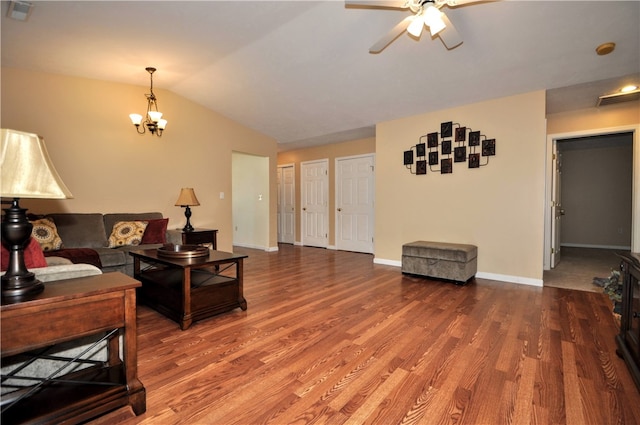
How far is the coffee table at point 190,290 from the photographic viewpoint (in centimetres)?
244

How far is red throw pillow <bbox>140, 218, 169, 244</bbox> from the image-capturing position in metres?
3.93

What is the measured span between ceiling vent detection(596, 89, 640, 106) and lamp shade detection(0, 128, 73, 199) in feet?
16.9

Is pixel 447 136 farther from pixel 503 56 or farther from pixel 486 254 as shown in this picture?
pixel 486 254

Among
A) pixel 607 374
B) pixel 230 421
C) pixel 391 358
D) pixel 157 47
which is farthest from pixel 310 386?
pixel 157 47

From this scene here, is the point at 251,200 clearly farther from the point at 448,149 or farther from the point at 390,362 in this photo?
the point at 390,362

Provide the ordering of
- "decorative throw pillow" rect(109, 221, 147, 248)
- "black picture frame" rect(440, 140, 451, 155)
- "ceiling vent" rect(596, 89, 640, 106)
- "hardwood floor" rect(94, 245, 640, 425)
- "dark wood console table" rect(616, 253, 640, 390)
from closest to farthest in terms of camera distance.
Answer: "hardwood floor" rect(94, 245, 640, 425) → "dark wood console table" rect(616, 253, 640, 390) → "ceiling vent" rect(596, 89, 640, 106) → "decorative throw pillow" rect(109, 221, 147, 248) → "black picture frame" rect(440, 140, 451, 155)

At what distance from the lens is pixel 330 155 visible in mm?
6617

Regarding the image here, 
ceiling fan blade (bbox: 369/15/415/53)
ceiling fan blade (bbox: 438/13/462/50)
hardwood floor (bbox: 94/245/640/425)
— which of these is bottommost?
hardwood floor (bbox: 94/245/640/425)

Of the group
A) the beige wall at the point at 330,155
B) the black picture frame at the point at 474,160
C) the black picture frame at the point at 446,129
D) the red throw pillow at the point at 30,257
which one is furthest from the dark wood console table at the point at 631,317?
the beige wall at the point at 330,155

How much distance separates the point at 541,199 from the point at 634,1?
194cm

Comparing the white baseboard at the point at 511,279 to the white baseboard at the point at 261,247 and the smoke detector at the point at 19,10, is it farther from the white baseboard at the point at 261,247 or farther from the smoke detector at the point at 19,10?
the smoke detector at the point at 19,10

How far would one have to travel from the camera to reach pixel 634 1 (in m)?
2.33

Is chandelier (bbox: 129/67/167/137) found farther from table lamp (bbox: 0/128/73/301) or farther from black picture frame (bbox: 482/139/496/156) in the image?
black picture frame (bbox: 482/139/496/156)

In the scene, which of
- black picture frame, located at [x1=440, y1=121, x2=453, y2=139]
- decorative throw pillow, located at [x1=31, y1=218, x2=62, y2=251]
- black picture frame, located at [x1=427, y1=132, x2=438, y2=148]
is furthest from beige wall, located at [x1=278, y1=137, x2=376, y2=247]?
decorative throw pillow, located at [x1=31, y1=218, x2=62, y2=251]
